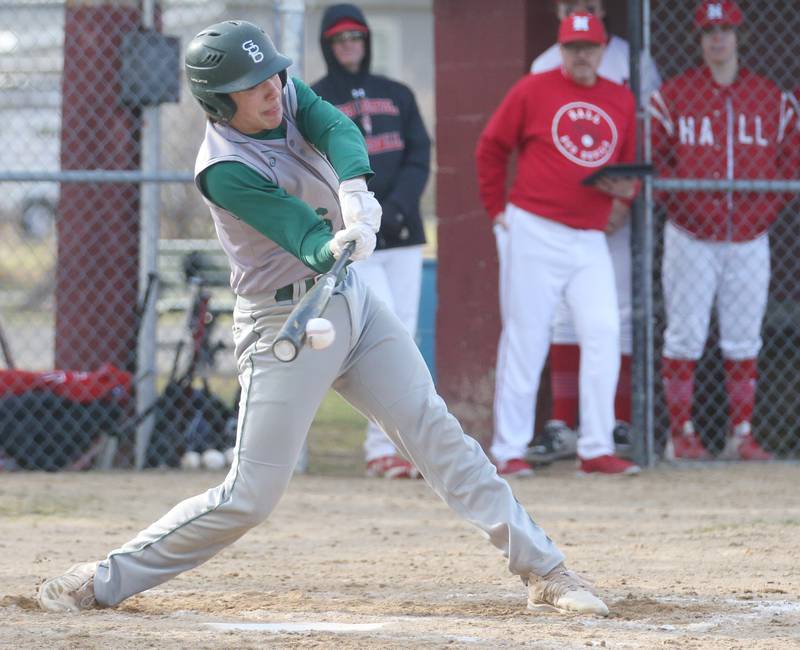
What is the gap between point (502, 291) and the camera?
779 cm

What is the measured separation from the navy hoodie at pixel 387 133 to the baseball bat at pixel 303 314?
344cm

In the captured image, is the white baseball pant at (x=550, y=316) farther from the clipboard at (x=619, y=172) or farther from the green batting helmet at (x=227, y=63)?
the green batting helmet at (x=227, y=63)

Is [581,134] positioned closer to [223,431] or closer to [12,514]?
[223,431]

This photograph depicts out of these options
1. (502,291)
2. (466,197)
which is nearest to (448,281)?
(466,197)

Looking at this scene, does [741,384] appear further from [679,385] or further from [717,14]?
[717,14]

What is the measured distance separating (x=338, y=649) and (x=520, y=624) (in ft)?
2.01

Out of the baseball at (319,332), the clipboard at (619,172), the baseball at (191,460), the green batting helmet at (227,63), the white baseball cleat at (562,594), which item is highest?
the green batting helmet at (227,63)

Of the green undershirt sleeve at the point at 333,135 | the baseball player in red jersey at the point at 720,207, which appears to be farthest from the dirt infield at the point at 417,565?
the green undershirt sleeve at the point at 333,135

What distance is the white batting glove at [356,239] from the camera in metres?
3.83

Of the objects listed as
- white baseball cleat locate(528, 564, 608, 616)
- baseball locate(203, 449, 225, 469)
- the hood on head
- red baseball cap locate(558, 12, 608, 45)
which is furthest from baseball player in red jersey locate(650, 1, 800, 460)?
white baseball cleat locate(528, 564, 608, 616)

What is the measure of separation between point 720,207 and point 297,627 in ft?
15.1

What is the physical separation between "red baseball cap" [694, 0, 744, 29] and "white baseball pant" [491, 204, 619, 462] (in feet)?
4.41

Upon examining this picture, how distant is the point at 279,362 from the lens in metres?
4.15

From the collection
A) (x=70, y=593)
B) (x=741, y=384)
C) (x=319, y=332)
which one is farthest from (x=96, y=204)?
A: (x=319, y=332)
